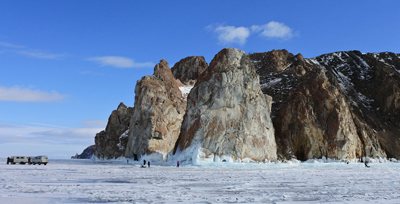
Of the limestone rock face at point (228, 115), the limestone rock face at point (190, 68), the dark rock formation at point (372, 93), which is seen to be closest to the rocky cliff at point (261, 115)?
the limestone rock face at point (228, 115)

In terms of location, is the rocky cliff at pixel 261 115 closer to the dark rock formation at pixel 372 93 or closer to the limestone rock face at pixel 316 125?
the limestone rock face at pixel 316 125

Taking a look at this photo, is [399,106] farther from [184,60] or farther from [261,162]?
[184,60]

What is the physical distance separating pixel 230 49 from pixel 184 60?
369 feet

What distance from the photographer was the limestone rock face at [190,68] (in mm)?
174775

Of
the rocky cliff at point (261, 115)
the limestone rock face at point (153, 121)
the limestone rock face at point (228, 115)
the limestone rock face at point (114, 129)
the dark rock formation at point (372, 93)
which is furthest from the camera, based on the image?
the limestone rock face at point (114, 129)

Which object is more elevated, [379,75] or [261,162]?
Answer: [379,75]

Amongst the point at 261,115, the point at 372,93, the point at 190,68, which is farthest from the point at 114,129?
the point at 372,93

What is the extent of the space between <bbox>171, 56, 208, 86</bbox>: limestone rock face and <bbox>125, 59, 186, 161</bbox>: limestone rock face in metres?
71.3

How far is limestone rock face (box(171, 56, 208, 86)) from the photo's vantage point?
174775 mm

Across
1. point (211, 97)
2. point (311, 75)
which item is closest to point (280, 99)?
point (311, 75)

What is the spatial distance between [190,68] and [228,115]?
114 meters

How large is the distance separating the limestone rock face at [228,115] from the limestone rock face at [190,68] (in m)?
99.5

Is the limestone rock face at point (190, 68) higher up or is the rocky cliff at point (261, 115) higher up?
the limestone rock face at point (190, 68)

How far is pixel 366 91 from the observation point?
129 m
